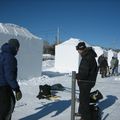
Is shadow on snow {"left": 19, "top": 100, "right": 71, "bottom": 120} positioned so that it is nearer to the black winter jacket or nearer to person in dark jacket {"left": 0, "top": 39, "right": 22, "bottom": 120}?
the black winter jacket

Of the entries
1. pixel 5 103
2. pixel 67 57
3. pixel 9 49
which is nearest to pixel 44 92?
pixel 5 103

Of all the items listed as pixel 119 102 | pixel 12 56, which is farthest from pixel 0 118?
pixel 119 102

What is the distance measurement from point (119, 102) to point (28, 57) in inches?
333

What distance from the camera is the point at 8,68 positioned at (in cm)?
616

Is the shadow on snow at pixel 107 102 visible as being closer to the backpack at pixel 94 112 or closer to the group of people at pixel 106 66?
the backpack at pixel 94 112

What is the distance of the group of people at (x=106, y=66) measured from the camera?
24.8 m

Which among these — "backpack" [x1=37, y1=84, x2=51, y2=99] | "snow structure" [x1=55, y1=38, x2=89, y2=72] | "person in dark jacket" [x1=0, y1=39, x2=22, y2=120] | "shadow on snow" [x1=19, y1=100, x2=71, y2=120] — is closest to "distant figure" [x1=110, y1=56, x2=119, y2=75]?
"snow structure" [x1=55, y1=38, x2=89, y2=72]

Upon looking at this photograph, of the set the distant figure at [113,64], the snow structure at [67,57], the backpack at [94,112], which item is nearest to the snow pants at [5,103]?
the backpack at [94,112]

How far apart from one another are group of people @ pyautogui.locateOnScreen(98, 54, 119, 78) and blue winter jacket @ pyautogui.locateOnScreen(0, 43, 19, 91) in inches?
739

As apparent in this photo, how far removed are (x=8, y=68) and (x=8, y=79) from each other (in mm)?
205

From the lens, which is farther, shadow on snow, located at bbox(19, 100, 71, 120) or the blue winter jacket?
shadow on snow, located at bbox(19, 100, 71, 120)

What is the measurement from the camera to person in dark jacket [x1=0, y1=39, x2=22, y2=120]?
6.18 metres

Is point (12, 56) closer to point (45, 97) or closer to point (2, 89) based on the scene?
point (2, 89)

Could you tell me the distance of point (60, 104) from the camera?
11.0 meters
